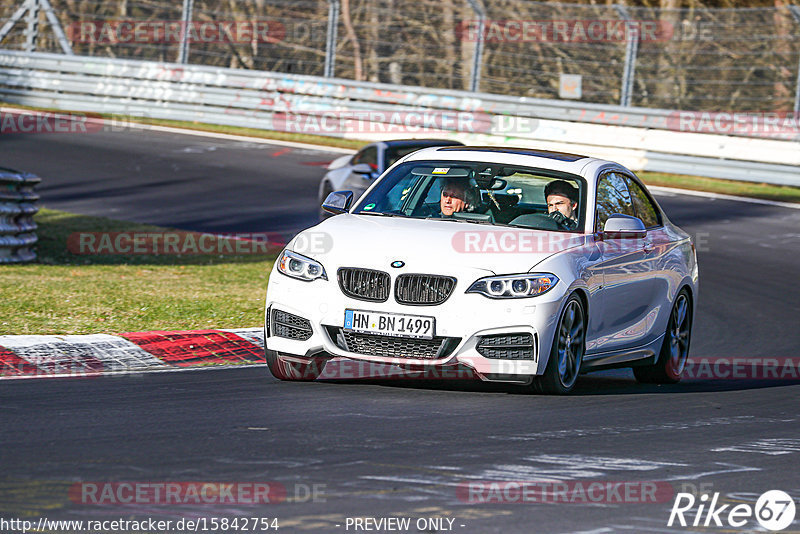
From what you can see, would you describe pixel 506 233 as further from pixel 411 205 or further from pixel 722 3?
pixel 722 3

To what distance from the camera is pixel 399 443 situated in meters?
6.89

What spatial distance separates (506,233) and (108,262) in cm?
809

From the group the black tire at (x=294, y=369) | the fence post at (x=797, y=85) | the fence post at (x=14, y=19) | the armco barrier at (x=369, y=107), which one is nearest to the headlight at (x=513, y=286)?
the black tire at (x=294, y=369)

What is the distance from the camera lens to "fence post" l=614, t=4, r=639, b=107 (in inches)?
1046

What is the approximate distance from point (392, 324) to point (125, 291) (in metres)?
5.32

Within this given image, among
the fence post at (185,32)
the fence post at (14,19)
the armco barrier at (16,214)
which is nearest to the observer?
the armco barrier at (16,214)

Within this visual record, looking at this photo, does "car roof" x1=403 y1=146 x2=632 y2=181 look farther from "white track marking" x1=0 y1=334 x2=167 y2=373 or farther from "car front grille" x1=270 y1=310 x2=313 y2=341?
"white track marking" x1=0 y1=334 x2=167 y2=373

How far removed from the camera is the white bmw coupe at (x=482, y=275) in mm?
8258

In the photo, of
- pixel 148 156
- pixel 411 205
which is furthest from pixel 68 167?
pixel 411 205

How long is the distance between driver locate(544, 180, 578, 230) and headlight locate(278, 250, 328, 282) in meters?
1.73

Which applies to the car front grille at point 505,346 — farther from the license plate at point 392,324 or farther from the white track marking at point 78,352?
the white track marking at point 78,352

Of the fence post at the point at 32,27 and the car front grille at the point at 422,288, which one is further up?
the fence post at the point at 32,27

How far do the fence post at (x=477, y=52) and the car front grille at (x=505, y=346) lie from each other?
2054 centimetres

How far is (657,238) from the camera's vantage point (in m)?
10.2
